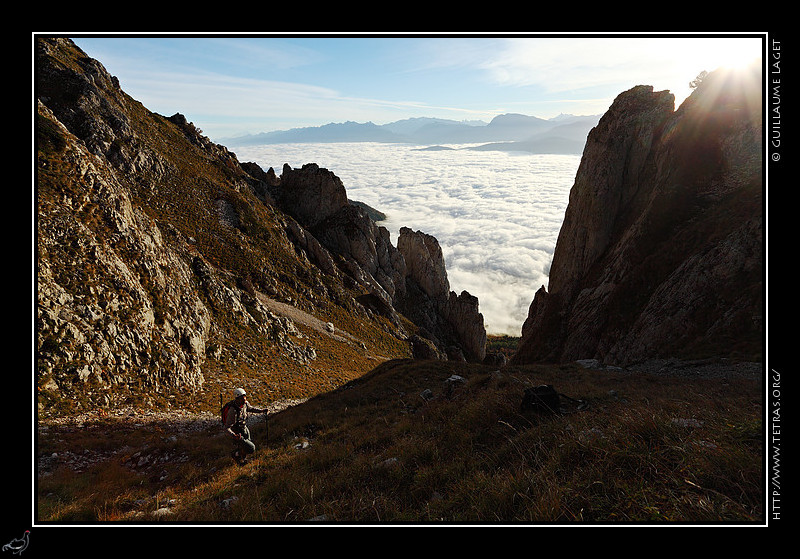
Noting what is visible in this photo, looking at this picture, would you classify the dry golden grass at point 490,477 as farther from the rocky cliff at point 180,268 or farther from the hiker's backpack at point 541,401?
the rocky cliff at point 180,268

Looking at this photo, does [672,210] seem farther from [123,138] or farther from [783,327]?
[123,138]

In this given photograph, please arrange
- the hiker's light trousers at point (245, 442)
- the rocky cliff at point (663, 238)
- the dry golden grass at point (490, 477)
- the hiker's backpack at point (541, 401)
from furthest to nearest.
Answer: the rocky cliff at point (663, 238) → the hiker's light trousers at point (245, 442) → the hiker's backpack at point (541, 401) → the dry golden grass at point (490, 477)

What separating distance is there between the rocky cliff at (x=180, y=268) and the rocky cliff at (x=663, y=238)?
108 ft

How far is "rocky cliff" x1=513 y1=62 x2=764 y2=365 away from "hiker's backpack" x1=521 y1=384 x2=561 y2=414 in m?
15.3

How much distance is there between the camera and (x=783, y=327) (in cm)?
502

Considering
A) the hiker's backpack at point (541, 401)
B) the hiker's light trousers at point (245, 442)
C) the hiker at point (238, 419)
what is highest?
the hiker's backpack at point (541, 401)

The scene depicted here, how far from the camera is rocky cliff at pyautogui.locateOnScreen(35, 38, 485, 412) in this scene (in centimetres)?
2047

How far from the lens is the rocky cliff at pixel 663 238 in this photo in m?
25.5

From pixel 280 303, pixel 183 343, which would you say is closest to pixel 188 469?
pixel 183 343

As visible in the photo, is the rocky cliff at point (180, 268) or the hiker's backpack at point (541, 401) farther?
the rocky cliff at point (180, 268)
